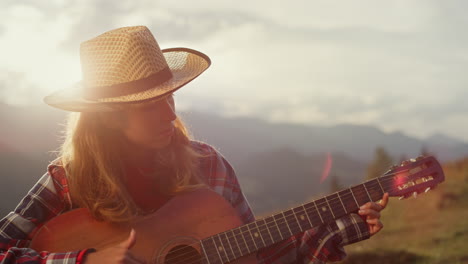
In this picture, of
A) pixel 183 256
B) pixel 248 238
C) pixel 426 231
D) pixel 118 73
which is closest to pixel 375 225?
pixel 248 238

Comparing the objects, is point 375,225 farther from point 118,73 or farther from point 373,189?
point 118,73

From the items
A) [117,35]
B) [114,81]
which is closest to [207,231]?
[114,81]

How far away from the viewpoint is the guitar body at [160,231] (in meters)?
2.38

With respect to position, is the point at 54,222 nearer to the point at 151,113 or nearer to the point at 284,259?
the point at 151,113

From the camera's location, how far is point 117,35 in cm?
257

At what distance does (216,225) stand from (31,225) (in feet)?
3.86

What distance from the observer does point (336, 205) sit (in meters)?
2.46

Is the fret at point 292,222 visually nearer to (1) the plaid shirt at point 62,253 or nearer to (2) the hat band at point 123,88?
(1) the plaid shirt at point 62,253

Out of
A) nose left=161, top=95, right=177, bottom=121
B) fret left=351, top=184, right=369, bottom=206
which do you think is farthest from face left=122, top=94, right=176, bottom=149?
fret left=351, top=184, right=369, bottom=206

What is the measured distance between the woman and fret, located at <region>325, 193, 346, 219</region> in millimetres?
99

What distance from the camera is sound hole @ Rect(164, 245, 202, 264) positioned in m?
2.37

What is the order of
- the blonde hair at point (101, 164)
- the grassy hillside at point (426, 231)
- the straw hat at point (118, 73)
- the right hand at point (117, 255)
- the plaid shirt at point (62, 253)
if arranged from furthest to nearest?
the grassy hillside at point (426, 231), the blonde hair at point (101, 164), the straw hat at point (118, 73), the plaid shirt at point (62, 253), the right hand at point (117, 255)

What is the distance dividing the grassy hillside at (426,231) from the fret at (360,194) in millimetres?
3552

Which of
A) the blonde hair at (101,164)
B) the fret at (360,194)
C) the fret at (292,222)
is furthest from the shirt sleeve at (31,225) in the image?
the fret at (360,194)
